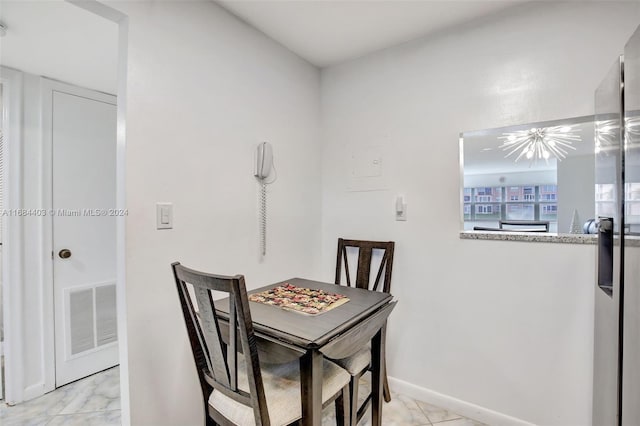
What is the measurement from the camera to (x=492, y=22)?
5.71 feet

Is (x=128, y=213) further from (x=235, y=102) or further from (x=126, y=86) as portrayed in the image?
(x=235, y=102)

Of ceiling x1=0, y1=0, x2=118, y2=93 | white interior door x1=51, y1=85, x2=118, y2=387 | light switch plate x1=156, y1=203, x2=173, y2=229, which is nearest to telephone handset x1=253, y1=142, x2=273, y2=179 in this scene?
light switch plate x1=156, y1=203, x2=173, y2=229

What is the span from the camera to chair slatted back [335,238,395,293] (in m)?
1.95

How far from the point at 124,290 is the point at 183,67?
1126 mm

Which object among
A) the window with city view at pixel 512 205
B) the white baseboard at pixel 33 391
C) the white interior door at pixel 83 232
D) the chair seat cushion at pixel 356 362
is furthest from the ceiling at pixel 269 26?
the window with city view at pixel 512 205

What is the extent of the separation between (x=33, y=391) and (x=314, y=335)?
2.23m

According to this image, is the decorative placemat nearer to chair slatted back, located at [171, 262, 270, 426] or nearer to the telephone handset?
chair slatted back, located at [171, 262, 270, 426]

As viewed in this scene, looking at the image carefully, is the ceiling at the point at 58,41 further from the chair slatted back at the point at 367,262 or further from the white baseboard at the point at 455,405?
the white baseboard at the point at 455,405

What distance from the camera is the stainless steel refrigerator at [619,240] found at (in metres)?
0.91

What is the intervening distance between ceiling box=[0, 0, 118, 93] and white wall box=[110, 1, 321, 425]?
0.45 metres

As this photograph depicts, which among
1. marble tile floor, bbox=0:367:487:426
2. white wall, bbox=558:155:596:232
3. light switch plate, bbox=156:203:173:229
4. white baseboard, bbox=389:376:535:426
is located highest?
white wall, bbox=558:155:596:232

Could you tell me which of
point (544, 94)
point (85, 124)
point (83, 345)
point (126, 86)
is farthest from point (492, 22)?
point (83, 345)

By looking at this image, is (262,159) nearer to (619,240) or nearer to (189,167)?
(189,167)

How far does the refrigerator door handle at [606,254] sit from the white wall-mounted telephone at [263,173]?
1.67 metres
